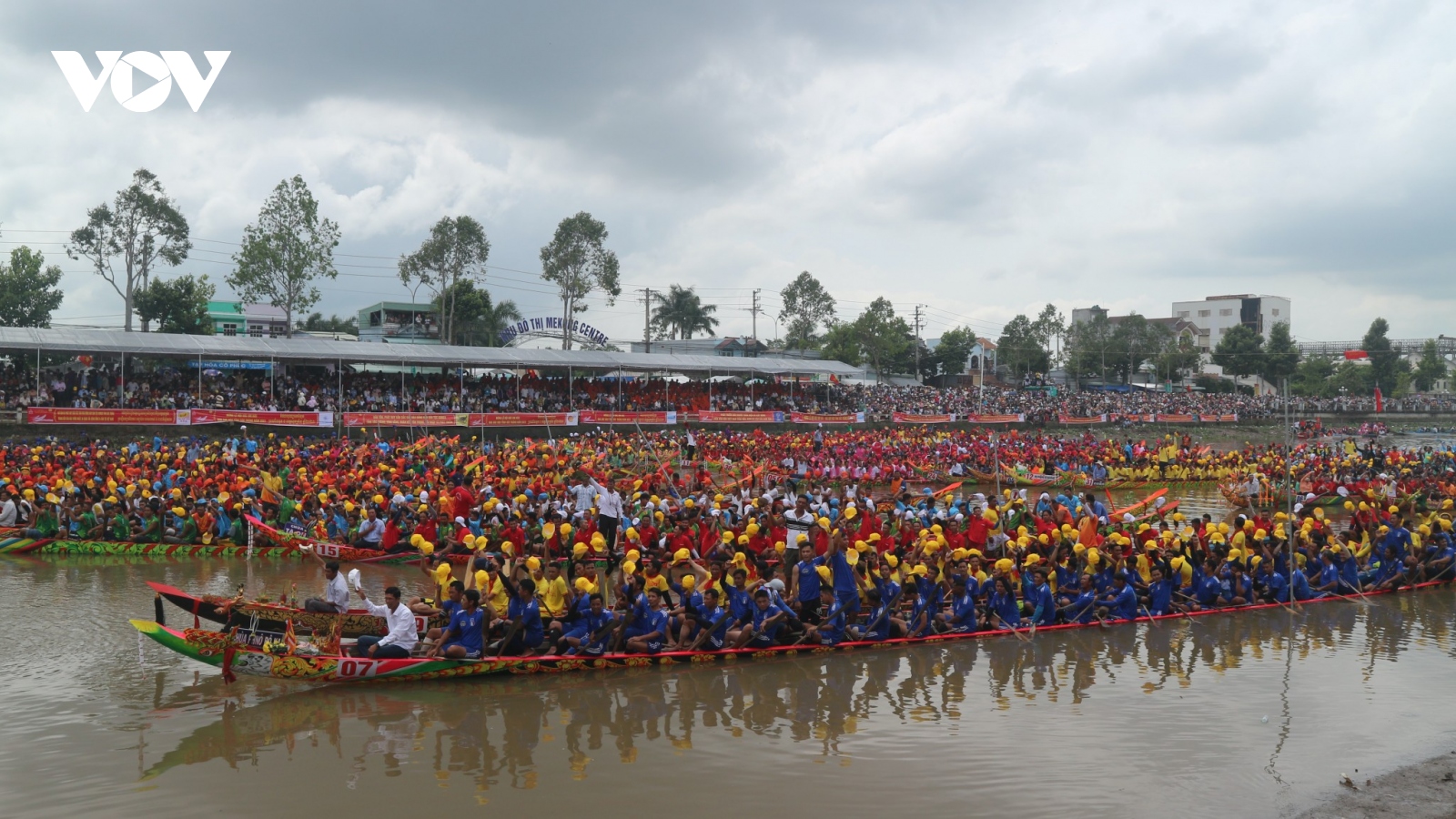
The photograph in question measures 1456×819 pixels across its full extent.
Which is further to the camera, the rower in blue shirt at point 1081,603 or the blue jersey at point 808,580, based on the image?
the rower in blue shirt at point 1081,603

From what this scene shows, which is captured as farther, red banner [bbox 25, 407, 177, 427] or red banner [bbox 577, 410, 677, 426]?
red banner [bbox 577, 410, 677, 426]

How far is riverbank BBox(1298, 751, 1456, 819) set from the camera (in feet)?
24.2

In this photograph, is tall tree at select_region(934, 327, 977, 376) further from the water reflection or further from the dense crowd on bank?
the water reflection

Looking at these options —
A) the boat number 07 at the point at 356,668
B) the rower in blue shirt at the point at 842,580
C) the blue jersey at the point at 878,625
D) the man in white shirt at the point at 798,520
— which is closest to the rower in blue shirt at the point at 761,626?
the rower in blue shirt at the point at 842,580

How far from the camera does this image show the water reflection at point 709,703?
27.8 ft

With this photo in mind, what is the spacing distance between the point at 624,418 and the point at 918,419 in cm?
1740

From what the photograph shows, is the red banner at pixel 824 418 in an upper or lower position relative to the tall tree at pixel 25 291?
lower

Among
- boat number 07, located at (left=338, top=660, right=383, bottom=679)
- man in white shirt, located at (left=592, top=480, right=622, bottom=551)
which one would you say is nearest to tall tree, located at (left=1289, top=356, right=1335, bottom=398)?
man in white shirt, located at (left=592, top=480, right=622, bottom=551)

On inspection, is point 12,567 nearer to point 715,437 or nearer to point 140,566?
point 140,566

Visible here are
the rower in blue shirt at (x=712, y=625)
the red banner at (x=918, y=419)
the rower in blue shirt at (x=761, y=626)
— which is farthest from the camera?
the red banner at (x=918, y=419)

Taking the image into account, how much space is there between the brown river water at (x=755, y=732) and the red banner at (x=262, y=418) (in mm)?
19099

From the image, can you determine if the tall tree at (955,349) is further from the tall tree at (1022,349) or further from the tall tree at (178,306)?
the tall tree at (178,306)

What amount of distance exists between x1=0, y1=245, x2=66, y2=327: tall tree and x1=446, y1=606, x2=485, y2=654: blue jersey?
46.5m

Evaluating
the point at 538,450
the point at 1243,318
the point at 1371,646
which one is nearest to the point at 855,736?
the point at 1371,646
